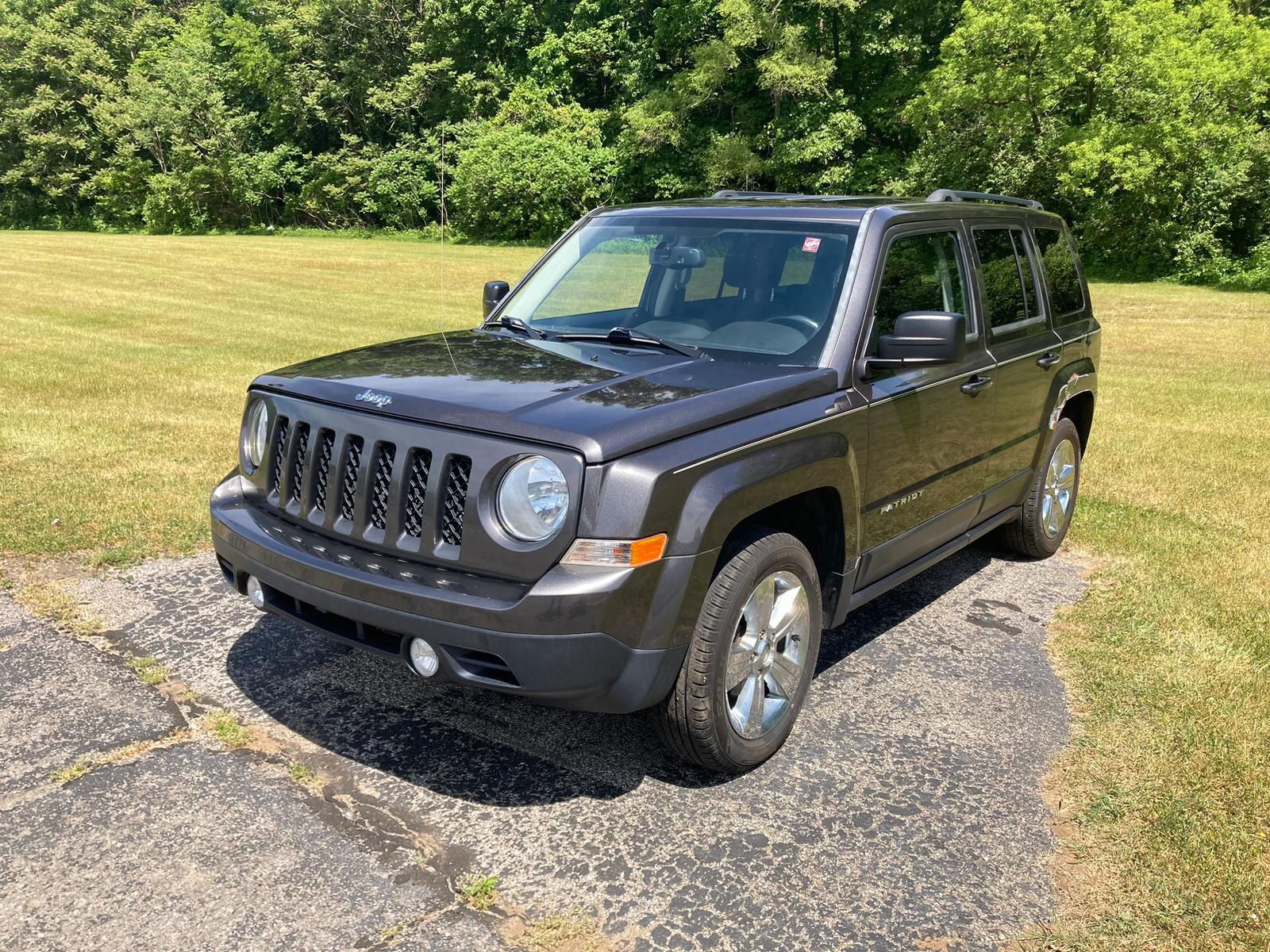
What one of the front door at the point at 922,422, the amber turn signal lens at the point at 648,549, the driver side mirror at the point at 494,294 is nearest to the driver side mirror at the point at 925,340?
the front door at the point at 922,422

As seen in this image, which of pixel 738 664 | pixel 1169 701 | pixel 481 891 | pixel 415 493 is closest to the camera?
pixel 481 891

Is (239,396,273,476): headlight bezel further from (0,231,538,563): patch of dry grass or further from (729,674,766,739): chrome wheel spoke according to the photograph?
(0,231,538,563): patch of dry grass

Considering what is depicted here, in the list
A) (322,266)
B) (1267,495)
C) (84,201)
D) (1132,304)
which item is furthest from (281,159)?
(1267,495)

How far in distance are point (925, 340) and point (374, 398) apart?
1913 mm

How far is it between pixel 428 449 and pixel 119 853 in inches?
57.8

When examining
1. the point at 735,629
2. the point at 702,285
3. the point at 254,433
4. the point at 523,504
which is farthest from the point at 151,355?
the point at 735,629

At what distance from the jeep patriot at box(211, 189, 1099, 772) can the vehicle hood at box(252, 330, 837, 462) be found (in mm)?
13

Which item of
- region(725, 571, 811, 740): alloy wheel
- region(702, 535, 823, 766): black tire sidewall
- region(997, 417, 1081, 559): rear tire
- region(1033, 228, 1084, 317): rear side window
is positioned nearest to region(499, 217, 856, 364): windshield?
region(702, 535, 823, 766): black tire sidewall

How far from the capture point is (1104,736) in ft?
13.1

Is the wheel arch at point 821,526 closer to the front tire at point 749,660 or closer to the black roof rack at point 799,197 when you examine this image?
the front tire at point 749,660

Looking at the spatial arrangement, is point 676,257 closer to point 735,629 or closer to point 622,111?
point 735,629

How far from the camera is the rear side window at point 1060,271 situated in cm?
570

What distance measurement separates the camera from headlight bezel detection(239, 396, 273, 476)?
3.85m

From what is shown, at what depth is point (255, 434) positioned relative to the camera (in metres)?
3.91
